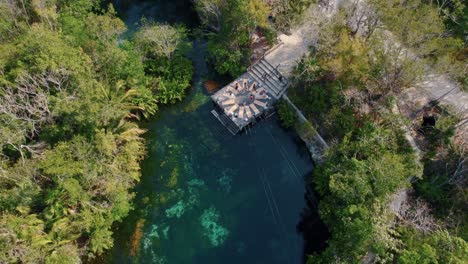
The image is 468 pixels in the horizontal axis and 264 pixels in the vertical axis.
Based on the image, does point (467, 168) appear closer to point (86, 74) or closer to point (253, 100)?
point (253, 100)

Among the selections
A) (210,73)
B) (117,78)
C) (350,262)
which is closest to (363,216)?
(350,262)

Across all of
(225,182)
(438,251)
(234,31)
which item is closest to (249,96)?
(234,31)

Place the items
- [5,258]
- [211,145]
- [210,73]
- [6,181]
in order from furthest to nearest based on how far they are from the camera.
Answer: [210,73]
[211,145]
[6,181]
[5,258]

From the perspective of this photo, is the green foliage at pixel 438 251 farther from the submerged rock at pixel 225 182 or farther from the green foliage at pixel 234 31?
the green foliage at pixel 234 31

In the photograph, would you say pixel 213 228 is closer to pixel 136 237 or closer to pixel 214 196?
pixel 214 196

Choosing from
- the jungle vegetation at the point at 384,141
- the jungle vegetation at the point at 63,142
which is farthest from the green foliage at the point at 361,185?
the jungle vegetation at the point at 63,142

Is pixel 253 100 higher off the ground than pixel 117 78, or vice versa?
pixel 117 78
